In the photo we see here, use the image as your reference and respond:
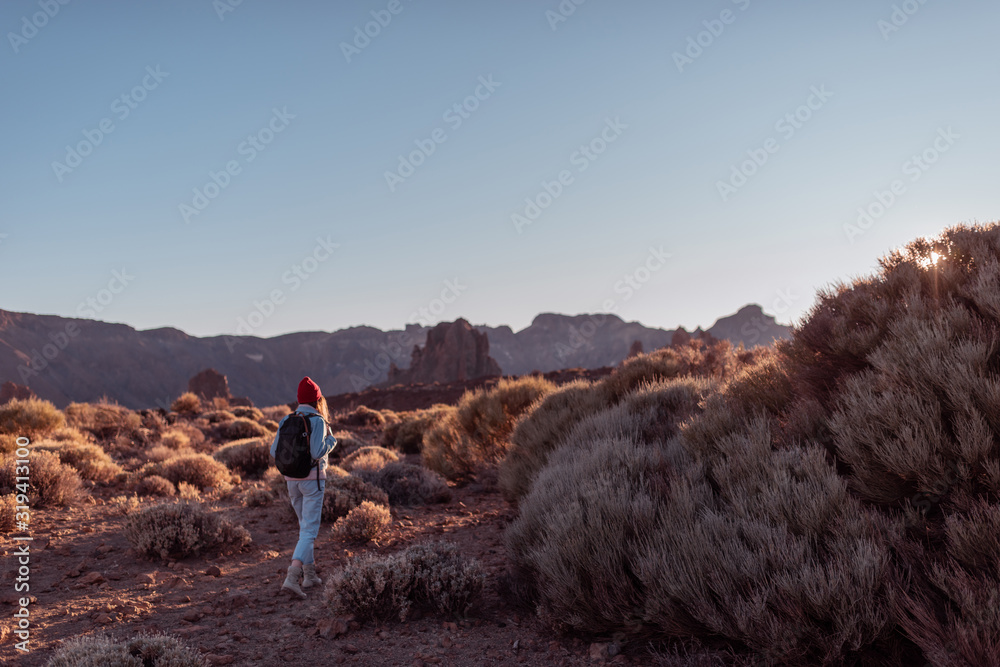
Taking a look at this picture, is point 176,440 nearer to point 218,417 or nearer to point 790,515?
point 218,417

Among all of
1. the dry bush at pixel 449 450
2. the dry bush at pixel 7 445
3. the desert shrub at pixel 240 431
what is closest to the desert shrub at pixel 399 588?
the dry bush at pixel 449 450

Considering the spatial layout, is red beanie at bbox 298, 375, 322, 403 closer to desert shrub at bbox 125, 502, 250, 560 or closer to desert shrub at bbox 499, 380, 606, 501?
desert shrub at bbox 125, 502, 250, 560

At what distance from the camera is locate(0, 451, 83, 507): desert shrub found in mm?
8281

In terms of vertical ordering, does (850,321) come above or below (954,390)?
above

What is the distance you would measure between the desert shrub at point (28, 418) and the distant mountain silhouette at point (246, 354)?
1137 inches

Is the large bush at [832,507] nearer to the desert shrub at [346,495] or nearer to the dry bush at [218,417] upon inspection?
the desert shrub at [346,495]

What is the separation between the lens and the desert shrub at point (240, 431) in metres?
18.2

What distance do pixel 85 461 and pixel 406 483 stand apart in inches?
258

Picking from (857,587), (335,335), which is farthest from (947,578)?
(335,335)

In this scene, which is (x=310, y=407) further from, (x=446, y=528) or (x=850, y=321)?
(x=850, y=321)

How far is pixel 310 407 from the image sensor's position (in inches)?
229

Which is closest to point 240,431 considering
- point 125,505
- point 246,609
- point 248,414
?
point 248,414

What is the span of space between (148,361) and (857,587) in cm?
12776

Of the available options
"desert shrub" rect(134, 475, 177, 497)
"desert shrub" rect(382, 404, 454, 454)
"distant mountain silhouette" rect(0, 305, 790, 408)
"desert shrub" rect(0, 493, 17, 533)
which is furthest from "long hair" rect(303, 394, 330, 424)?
"distant mountain silhouette" rect(0, 305, 790, 408)
